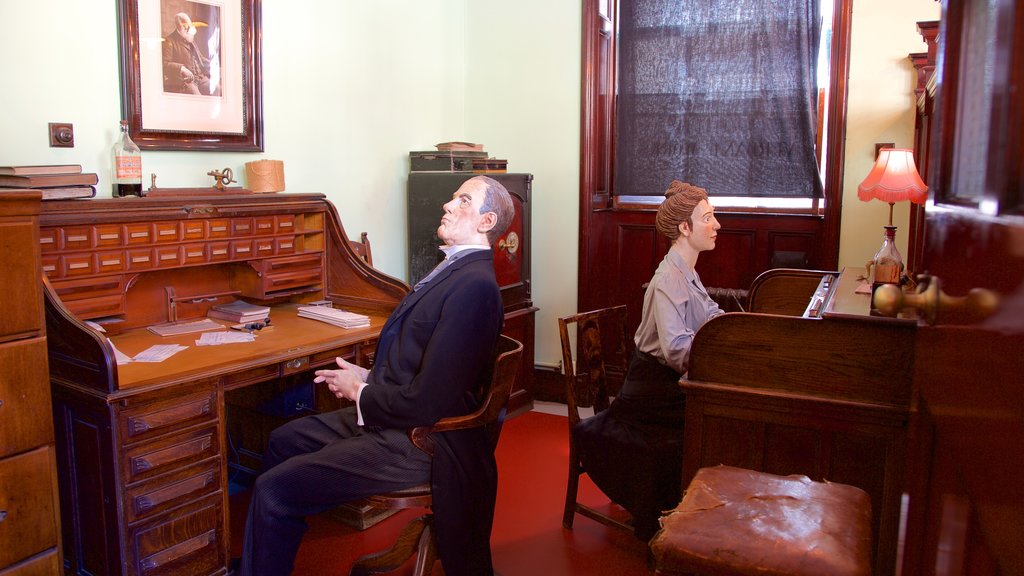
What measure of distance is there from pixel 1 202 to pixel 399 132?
2.78 m

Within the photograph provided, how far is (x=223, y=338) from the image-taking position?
10.2ft

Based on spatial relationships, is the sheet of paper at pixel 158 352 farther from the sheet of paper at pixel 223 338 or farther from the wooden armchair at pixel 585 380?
the wooden armchair at pixel 585 380

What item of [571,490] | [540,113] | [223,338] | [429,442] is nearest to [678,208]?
[571,490]

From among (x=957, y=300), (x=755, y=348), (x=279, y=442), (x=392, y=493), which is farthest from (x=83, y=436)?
(x=957, y=300)

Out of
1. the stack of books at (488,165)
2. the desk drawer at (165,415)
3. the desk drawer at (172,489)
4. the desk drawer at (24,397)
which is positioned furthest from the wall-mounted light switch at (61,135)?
the stack of books at (488,165)

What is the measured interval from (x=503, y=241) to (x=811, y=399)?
2611 mm

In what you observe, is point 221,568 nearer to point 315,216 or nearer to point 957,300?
point 315,216

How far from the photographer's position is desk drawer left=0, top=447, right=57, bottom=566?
239 centimetres

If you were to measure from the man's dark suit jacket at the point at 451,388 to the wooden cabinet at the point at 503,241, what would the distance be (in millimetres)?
2045

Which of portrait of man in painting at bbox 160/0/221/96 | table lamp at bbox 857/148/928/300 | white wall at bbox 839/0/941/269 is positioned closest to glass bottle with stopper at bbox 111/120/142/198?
portrait of man in painting at bbox 160/0/221/96

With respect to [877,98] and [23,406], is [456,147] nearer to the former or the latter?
[877,98]

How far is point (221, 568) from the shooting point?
9.31ft

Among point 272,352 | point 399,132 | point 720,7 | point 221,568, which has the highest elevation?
point 720,7

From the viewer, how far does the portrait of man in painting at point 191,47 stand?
135 inches
